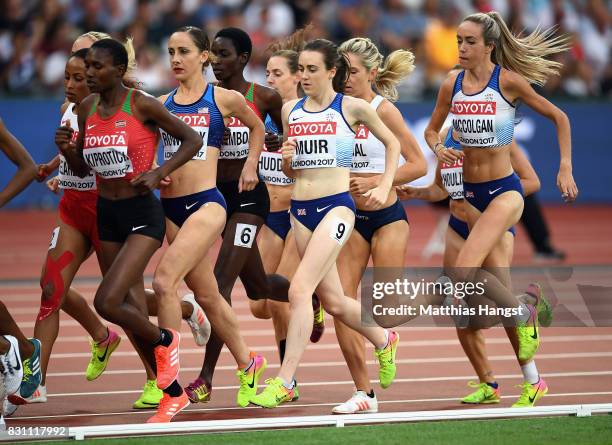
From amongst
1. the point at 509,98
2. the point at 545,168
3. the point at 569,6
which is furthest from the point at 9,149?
the point at 569,6

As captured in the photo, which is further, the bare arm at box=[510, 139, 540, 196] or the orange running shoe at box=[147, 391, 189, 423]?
the bare arm at box=[510, 139, 540, 196]

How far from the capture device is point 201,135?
28.4 ft

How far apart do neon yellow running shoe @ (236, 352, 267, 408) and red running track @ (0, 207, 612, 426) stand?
0.08 meters

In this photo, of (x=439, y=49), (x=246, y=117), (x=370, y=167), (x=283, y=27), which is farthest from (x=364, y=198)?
(x=439, y=49)

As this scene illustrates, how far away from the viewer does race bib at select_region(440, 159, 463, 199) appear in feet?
30.7

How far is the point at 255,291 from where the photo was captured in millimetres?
9461

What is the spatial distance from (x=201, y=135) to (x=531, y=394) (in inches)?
111

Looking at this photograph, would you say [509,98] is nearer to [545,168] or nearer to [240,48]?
[240,48]

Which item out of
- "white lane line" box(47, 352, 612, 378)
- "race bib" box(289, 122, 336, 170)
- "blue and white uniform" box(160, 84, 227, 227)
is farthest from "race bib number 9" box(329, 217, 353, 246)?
"white lane line" box(47, 352, 612, 378)

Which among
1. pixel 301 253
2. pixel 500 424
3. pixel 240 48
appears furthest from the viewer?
pixel 240 48

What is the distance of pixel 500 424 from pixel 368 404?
1.01 metres

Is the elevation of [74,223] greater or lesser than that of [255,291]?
greater

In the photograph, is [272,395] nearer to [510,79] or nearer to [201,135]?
[201,135]

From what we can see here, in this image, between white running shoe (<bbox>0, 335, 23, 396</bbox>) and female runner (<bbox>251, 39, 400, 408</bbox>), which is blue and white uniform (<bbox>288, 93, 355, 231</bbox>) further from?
white running shoe (<bbox>0, 335, 23, 396</bbox>)
